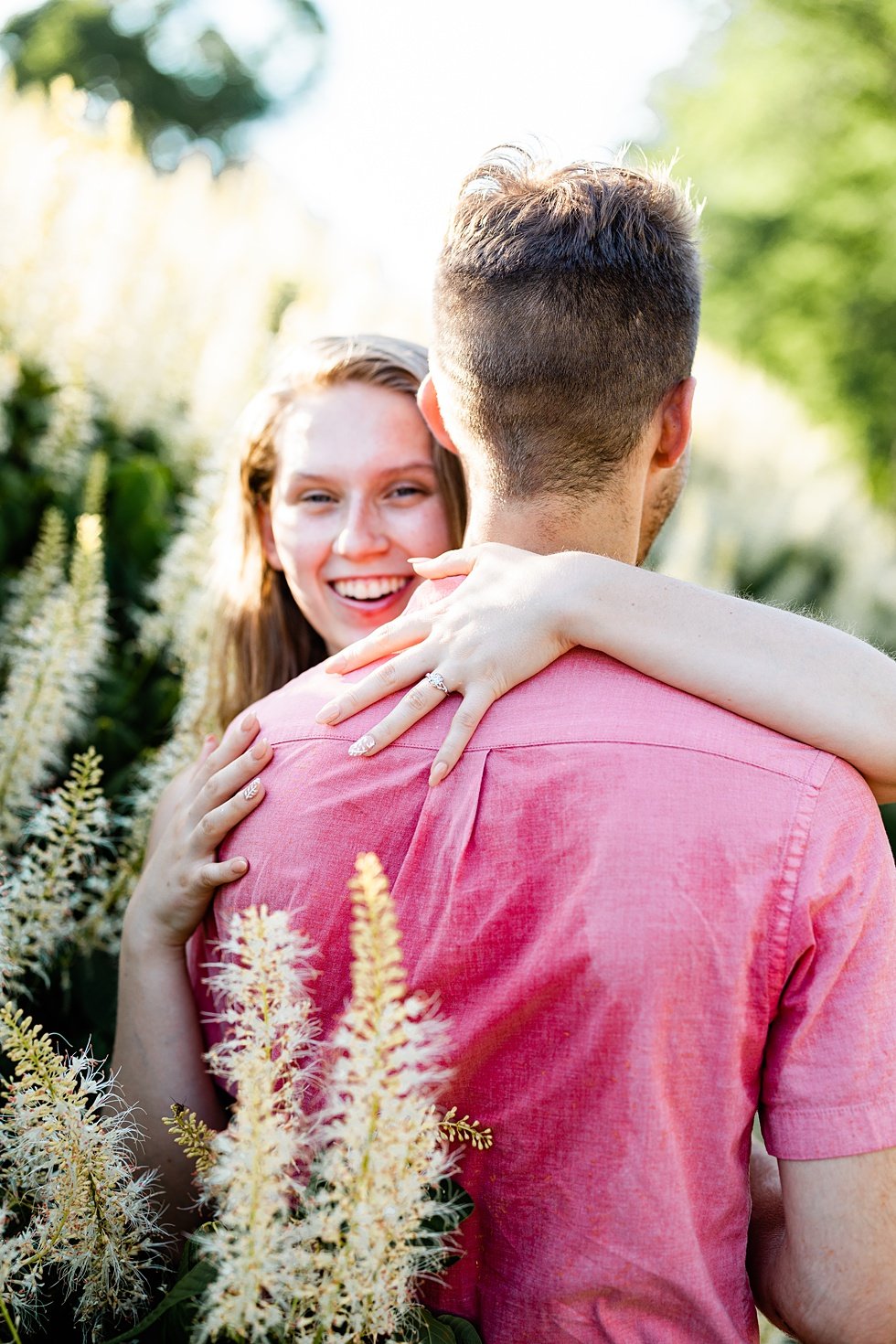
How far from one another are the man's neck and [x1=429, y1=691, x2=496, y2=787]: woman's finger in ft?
1.05

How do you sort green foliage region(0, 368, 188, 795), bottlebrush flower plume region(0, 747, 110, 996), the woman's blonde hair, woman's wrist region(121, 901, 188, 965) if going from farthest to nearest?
green foliage region(0, 368, 188, 795)
the woman's blonde hair
bottlebrush flower plume region(0, 747, 110, 996)
woman's wrist region(121, 901, 188, 965)

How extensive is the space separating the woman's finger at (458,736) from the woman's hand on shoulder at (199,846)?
34 cm

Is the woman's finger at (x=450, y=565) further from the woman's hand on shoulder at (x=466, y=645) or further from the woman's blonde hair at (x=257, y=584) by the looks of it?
the woman's blonde hair at (x=257, y=584)

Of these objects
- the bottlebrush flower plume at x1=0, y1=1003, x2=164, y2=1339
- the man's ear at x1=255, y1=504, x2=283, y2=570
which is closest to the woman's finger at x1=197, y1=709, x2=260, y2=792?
the bottlebrush flower plume at x1=0, y1=1003, x2=164, y2=1339

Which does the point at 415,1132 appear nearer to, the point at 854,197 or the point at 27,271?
the point at 27,271

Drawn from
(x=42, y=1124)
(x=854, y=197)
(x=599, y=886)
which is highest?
(x=854, y=197)

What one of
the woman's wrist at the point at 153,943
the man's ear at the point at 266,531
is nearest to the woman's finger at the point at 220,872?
the woman's wrist at the point at 153,943

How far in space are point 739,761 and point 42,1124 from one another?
0.99 meters

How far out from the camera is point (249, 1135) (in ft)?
4.05

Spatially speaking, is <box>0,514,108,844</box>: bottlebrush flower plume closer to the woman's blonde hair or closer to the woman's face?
the woman's blonde hair

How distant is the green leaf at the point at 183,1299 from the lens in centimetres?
139

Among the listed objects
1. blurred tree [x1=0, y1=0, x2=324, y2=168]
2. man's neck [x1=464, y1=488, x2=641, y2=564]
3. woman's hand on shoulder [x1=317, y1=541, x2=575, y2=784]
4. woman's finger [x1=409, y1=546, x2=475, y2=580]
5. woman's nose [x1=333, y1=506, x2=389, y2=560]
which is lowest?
woman's hand on shoulder [x1=317, y1=541, x2=575, y2=784]

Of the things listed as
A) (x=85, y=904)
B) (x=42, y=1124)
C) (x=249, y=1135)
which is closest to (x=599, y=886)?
(x=249, y=1135)

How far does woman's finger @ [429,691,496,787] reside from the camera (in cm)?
157
